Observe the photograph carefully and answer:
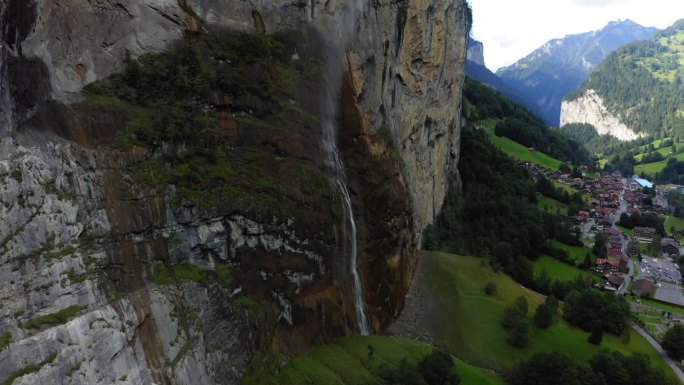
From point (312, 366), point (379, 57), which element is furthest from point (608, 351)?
point (379, 57)

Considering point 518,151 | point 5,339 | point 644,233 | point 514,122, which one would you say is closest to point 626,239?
point 644,233

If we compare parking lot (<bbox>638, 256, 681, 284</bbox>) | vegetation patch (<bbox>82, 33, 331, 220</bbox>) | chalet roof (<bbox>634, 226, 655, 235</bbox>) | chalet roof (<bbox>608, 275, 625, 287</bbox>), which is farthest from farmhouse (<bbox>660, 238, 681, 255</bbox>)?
vegetation patch (<bbox>82, 33, 331, 220</bbox>)

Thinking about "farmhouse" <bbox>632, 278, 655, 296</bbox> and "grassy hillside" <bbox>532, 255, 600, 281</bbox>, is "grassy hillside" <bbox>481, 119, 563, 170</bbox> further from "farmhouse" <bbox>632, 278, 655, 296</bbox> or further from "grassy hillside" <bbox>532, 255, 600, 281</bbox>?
"grassy hillside" <bbox>532, 255, 600, 281</bbox>

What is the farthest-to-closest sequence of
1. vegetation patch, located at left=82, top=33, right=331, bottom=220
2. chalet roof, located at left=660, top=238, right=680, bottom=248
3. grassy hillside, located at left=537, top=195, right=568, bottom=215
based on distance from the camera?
grassy hillside, located at left=537, top=195, right=568, bottom=215
chalet roof, located at left=660, top=238, right=680, bottom=248
vegetation patch, located at left=82, top=33, right=331, bottom=220

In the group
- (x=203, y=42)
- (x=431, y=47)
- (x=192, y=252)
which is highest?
(x=431, y=47)

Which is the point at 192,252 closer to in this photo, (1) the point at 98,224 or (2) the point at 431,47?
(1) the point at 98,224

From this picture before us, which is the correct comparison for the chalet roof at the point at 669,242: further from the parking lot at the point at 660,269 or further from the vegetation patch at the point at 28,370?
the vegetation patch at the point at 28,370

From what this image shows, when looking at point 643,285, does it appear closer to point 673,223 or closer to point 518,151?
point 673,223

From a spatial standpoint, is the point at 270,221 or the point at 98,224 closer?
the point at 98,224
